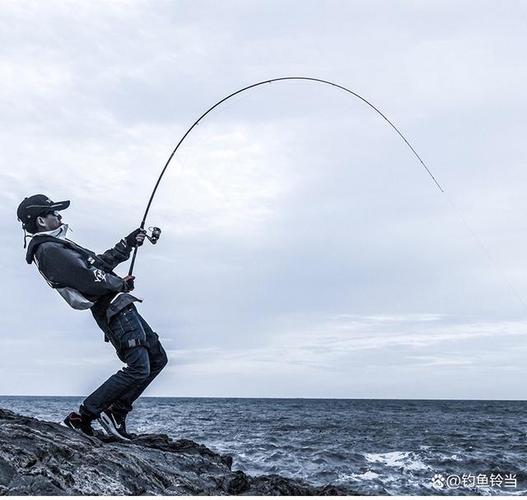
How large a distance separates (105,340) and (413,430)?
110ft

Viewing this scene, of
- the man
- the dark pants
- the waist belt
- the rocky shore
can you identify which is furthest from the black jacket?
the rocky shore

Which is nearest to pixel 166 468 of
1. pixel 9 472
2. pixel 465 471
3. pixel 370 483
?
pixel 9 472

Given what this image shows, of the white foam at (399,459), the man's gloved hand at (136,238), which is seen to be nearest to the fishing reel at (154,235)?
the man's gloved hand at (136,238)

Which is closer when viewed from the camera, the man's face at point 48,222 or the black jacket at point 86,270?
the black jacket at point 86,270

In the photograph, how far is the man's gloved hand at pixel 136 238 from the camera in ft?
20.6

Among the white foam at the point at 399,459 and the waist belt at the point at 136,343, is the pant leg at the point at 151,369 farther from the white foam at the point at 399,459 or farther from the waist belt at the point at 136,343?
the white foam at the point at 399,459

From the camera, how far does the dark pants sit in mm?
6133

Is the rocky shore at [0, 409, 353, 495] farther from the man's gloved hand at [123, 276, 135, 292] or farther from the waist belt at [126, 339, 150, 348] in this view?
the man's gloved hand at [123, 276, 135, 292]

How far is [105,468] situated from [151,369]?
1395mm

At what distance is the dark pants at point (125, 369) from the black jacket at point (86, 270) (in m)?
0.11

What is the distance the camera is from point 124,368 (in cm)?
624

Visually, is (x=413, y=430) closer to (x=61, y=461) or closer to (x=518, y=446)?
(x=518, y=446)

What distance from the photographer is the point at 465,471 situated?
18.9 metres

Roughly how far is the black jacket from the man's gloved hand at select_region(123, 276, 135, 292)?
Answer: 43 mm
